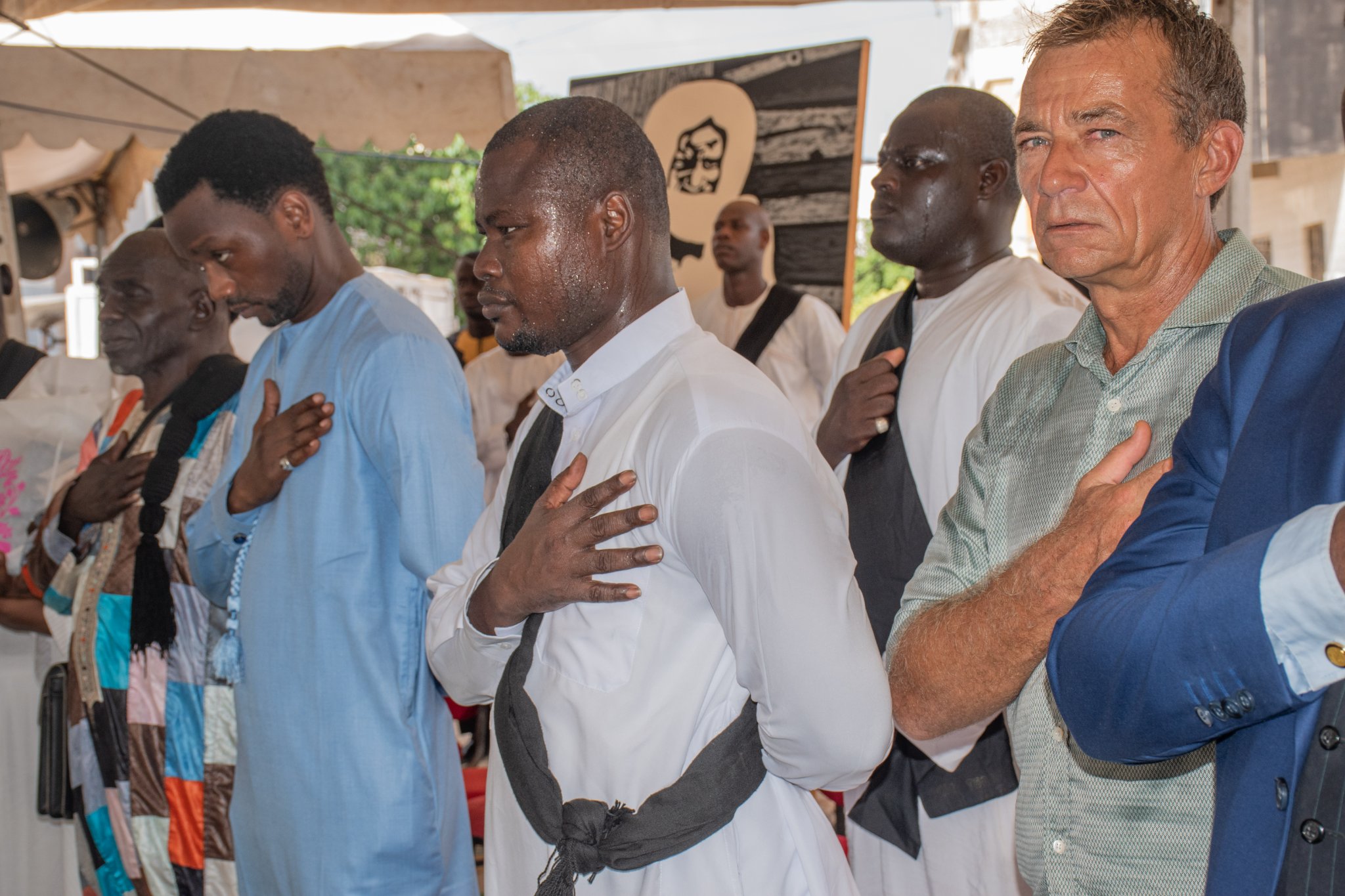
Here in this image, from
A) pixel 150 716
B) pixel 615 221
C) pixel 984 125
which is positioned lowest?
pixel 150 716

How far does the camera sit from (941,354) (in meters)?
2.72

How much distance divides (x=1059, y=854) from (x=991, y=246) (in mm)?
1756

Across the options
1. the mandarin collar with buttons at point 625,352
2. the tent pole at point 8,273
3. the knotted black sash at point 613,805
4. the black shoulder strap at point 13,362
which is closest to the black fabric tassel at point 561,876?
the knotted black sash at point 613,805

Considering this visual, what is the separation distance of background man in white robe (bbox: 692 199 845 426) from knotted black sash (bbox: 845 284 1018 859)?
212cm

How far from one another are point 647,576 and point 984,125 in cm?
180

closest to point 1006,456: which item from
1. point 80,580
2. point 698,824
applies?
point 698,824

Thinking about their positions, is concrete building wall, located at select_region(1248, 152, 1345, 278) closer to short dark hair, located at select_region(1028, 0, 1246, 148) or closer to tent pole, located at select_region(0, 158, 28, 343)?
short dark hair, located at select_region(1028, 0, 1246, 148)

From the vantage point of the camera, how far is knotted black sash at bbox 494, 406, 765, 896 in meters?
1.64

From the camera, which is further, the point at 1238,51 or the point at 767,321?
the point at 767,321

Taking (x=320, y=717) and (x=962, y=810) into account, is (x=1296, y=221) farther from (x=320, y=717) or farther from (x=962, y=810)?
(x=320, y=717)

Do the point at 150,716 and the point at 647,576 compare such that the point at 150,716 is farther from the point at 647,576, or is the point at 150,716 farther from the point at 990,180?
the point at 990,180

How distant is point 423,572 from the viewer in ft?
8.37

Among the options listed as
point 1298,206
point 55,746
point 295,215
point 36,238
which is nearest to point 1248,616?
point 295,215

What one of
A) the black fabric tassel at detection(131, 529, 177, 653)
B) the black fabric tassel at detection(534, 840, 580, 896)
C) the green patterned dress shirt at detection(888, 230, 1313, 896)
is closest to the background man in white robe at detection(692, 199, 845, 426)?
the black fabric tassel at detection(131, 529, 177, 653)
